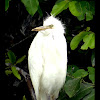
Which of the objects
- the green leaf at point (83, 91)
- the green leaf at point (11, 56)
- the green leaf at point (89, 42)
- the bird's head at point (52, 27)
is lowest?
the green leaf at point (83, 91)

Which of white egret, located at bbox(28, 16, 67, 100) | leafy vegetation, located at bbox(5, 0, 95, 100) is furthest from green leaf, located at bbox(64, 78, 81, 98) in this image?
white egret, located at bbox(28, 16, 67, 100)

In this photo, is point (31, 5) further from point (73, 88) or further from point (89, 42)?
point (73, 88)

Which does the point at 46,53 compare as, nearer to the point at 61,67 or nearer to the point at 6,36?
the point at 61,67

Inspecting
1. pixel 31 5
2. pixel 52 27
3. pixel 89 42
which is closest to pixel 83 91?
pixel 89 42

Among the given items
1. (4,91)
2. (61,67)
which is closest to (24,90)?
(4,91)

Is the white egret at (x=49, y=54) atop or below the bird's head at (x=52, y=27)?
below

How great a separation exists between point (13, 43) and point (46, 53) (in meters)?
0.98

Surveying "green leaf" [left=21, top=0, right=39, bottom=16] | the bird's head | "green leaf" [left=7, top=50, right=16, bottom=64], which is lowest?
"green leaf" [left=7, top=50, right=16, bottom=64]

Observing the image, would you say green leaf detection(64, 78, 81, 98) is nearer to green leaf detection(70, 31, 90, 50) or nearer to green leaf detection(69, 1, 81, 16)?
green leaf detection(70, 31, 90, 50)

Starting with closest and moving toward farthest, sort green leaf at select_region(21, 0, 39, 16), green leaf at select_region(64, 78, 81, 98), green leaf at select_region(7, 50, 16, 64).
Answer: green leaf at select_region(64, 78, 81, 98) < green leaf at select_region(21, 0, 39, 16) < green leaf at select_region(7, 50, 16, 64)

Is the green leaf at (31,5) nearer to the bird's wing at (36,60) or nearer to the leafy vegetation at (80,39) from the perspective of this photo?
the leafy vegetation at (80,39)

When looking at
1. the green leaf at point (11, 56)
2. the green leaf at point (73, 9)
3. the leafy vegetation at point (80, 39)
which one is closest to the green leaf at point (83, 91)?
the leafy vegetation at point (80, 39)

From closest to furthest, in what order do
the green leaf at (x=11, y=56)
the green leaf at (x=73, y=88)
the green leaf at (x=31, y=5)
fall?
the green leaf at (x=73, y=88) → the green leaf at (x=31, y=5) → the green leaf at (x=11, y=56)

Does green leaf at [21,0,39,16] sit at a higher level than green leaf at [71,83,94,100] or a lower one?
higher
